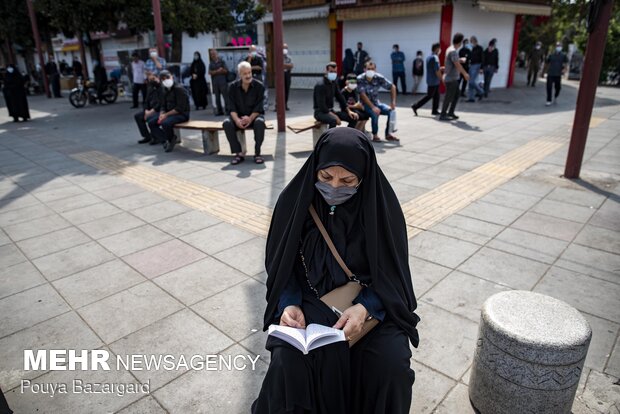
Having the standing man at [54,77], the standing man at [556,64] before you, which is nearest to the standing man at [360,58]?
the standing man at [556,64]

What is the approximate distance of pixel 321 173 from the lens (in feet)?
7.47

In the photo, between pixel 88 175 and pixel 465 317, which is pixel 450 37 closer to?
pixel 88 175

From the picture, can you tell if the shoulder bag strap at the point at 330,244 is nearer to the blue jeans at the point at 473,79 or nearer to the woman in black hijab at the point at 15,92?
the woman in black hijab at the point at 15,92

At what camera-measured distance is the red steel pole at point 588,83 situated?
5.80 m

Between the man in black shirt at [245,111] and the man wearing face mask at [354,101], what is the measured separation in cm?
194

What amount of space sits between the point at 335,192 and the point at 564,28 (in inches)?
1058

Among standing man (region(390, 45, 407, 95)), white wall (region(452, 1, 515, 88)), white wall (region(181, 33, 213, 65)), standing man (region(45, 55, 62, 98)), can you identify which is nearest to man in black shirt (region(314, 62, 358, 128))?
standing man (region(390, 45, 407, 95))

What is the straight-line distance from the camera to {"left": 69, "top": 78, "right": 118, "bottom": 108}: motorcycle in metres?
17.2

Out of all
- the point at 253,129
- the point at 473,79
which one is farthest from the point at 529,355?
the point at 473,79

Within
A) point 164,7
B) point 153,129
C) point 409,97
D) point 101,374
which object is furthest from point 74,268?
point 409,97

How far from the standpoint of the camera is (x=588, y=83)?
614cm

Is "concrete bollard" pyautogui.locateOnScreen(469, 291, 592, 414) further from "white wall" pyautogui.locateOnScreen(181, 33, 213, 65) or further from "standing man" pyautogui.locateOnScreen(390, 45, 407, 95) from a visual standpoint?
A: "white wall" pyautogui.locateOnScreen(181, 33, 213, 65)

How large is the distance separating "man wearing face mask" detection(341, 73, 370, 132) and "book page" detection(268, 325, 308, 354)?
24.1ft

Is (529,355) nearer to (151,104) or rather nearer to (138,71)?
(151,104)
